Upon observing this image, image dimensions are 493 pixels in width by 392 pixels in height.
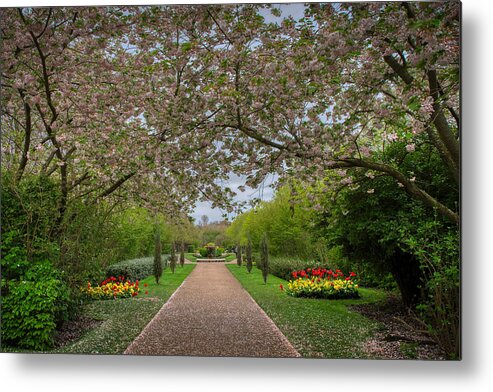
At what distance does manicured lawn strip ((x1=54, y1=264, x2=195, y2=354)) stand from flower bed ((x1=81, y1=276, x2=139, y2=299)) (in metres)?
0.06

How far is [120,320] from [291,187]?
215 cm

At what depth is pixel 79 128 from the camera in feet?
13.6

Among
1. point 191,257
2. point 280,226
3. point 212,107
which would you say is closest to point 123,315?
point 191,257

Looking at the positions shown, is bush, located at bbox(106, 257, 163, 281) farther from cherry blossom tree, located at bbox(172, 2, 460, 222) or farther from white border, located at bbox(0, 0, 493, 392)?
cherry blossom tree, located at bbox(172, 2, 460, 222)

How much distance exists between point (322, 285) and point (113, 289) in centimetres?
225

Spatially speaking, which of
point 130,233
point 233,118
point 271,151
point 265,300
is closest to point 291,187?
point 271,151

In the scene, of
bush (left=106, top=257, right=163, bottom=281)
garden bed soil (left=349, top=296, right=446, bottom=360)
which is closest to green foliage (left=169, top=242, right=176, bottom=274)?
bush (left=106, top=257, right=163, bottom=281)

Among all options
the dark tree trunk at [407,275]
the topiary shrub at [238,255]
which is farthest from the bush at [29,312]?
the dark tree trunk at [407,275]

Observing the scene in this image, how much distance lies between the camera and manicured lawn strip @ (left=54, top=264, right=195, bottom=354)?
13.1 feet

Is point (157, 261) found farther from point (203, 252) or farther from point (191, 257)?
point (203, 252)

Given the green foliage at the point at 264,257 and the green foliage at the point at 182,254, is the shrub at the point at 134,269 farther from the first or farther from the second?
the green foliage at the point at 264,257

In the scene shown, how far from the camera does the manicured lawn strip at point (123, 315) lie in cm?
399

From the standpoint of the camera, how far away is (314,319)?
4.20 metres

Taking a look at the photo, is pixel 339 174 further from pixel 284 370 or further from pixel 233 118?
pixel 284 370
